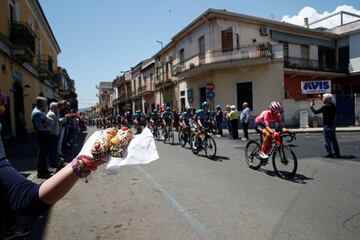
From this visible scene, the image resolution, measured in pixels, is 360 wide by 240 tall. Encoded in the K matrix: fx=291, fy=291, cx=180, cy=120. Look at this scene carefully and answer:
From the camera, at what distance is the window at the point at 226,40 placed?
2300 cm

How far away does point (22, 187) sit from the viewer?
155 cm

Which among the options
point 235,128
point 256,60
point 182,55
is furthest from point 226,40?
point 235,128

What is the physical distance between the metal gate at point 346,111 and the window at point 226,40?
30.3ft

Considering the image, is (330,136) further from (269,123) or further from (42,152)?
(42,152)

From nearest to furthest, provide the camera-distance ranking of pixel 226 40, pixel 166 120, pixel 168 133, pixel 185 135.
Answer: pixel 185 135, pixel 168 133, pixel 166 120, pixel 226 40

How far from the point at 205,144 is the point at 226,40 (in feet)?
50.5

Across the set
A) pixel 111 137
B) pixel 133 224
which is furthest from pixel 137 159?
pixel 133 224

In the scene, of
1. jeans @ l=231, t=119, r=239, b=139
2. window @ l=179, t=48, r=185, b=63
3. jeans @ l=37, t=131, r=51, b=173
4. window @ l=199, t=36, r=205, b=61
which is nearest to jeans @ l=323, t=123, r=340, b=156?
jeans @ l=231, t=119, r=239, b=139

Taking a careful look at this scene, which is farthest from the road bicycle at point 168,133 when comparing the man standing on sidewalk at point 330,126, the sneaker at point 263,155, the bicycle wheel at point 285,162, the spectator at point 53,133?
the bicycle wheel at point 285,162

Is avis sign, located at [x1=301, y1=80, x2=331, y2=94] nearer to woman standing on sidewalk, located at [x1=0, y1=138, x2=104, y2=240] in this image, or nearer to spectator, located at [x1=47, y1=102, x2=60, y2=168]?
spectator, located at [x1=47, y1=102, x2=60, y2=168]

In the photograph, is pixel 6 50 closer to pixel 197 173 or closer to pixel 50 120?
pixel 50 120

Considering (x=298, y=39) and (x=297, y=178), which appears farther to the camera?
(x=298, y=39)

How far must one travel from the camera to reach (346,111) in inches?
849

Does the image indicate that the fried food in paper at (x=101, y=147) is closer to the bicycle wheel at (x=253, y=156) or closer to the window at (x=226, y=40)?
the bicycle wheel at (x=253, y=156)
